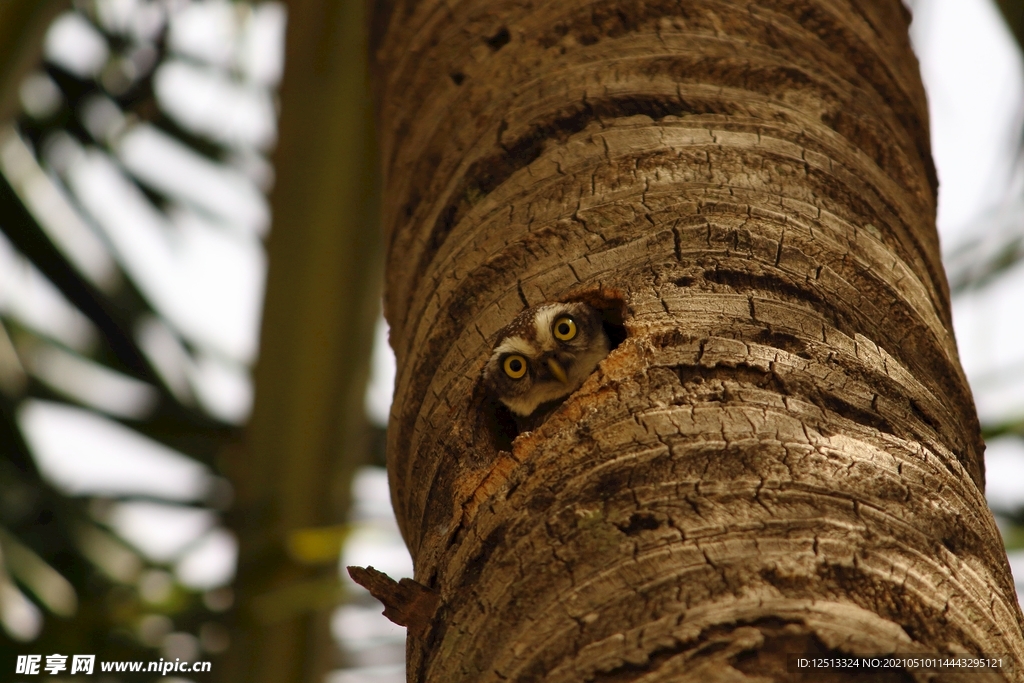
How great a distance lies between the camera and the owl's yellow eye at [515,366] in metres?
2.49

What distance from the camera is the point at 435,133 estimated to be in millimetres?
2270

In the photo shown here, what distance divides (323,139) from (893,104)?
209cm

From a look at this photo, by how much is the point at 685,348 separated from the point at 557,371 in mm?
1147

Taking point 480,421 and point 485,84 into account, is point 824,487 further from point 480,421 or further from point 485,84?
point 485,84

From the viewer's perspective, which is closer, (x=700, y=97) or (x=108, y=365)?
(x=700, y=97)

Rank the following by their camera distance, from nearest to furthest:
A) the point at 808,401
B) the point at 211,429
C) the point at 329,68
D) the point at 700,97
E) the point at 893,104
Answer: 1. the point at 808,401
2. the point at 700,97
3. the point at 893,104
4. the point at 329,68
5. the point at 211,429

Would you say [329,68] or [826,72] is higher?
[329,68]

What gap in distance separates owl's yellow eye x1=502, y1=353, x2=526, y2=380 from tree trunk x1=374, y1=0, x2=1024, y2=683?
34 cm

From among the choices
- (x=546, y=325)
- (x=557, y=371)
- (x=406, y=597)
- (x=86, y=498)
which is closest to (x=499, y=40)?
(x=546, y=325)

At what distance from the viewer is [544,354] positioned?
2572mm

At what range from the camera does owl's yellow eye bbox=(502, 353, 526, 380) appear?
2486mm

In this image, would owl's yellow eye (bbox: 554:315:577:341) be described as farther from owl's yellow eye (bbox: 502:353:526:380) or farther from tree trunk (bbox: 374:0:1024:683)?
tree trunk (bbox: 374:0:1024:683)

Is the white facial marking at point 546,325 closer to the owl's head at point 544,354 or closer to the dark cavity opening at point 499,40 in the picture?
the owl's head at point 544,354

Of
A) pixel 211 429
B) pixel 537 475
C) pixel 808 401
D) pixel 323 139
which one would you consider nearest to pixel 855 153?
pixel 808 401
